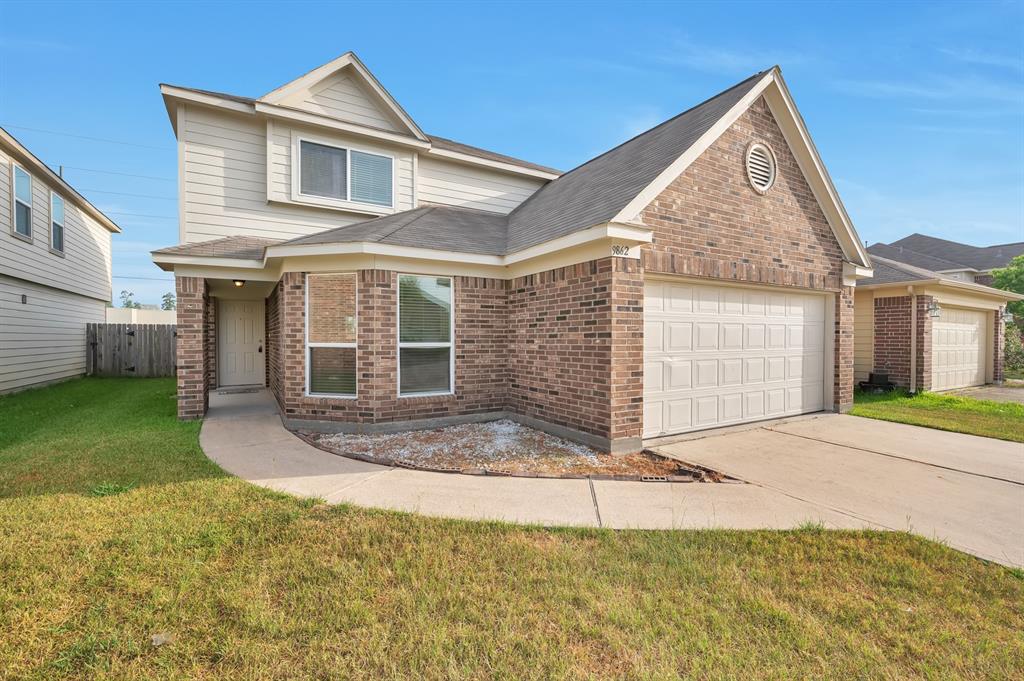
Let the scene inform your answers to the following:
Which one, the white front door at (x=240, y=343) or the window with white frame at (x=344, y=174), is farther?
the white front door at (x=240, y=343)

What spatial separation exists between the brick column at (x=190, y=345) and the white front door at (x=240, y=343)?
14.3 feet

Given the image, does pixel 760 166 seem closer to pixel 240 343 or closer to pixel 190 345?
pixel 190 345

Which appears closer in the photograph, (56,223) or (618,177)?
(618,177)

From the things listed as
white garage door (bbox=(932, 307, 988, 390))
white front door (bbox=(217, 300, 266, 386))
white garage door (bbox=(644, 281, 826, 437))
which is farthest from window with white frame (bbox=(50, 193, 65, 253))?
white garage door (bbox=(932, 307, 988, 390))

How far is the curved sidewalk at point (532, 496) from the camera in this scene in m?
3.95

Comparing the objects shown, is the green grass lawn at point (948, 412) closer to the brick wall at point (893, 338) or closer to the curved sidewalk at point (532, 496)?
the brick wall at point (893, 338)

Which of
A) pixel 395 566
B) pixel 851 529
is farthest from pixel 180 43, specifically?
pixel 851 529

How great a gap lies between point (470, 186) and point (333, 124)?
3.56 meters

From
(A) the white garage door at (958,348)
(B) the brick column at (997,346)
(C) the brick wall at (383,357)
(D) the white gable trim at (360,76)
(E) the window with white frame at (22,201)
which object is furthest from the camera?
(B) the brick column at (997,346)

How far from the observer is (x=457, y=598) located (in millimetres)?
2727

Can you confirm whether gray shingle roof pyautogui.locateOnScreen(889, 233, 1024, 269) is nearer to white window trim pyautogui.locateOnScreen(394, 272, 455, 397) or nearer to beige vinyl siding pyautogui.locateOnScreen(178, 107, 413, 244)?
white window trim pyautogui.locateOnScreen(394, 272, 455, 397)

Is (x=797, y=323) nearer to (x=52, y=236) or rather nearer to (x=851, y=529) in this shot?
(x=851, y=529)

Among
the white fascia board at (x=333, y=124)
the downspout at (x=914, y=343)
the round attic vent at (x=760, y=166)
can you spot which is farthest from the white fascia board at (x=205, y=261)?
the downspout at (x=914, y=343)

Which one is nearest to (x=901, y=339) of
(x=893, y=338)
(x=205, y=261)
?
(x=893, y=338)
